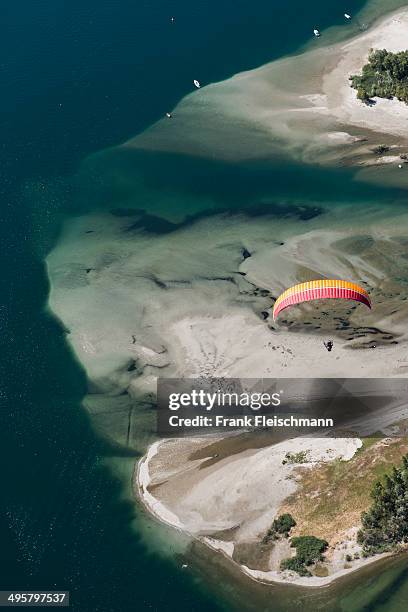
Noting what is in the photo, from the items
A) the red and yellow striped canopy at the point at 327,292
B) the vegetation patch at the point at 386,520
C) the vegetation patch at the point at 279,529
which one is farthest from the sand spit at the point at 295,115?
the vegetation patch at the point at 279,529

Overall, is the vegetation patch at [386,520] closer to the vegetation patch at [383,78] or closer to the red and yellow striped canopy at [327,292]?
the red and yellow striped canopy at [327,292]

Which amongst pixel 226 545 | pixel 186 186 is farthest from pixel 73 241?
pixel 226 545

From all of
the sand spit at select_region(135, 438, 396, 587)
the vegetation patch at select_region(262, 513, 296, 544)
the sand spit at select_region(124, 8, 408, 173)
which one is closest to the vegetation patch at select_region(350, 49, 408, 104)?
the sand spit at select_region(124, 8, 408, 173)

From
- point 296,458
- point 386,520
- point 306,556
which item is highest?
point 296,458

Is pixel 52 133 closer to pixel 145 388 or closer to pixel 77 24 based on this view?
pixel 77 24

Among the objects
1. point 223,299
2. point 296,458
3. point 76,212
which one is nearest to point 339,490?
point 296,458

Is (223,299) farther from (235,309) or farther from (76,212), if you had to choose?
(76,212)
